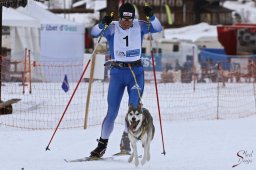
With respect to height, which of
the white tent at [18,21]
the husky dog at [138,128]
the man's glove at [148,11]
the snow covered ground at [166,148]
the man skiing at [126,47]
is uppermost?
the white tent at [18,21]

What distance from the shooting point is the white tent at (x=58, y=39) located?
25.2m

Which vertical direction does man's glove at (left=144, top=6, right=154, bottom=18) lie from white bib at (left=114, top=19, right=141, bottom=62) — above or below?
above

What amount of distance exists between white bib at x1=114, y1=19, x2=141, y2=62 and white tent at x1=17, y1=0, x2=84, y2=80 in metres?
17.6

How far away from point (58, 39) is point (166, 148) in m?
17.2

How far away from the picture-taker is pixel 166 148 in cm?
868

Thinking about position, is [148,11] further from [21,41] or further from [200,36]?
[200,36]

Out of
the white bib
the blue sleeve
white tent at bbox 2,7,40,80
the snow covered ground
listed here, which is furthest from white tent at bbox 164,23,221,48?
the white bib

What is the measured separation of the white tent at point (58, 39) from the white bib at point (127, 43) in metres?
17.6

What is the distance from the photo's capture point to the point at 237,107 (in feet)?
53.1

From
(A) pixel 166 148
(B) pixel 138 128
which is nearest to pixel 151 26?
(B) pixel 138 128

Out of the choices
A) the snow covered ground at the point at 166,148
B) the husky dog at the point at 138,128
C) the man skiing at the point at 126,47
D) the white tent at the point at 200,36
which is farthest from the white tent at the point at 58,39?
the husky dog at the point at 138,128

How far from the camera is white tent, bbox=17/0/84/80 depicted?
25250 mm

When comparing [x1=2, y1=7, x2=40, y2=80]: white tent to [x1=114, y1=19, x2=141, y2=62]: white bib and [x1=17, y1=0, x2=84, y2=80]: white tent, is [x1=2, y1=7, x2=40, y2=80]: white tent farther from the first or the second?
[x1=114, y1=19, x2=141, y2=62]: white bib

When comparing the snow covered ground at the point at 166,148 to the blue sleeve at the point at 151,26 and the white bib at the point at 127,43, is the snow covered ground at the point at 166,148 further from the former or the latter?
the blue sleeve at the point at 151,26
